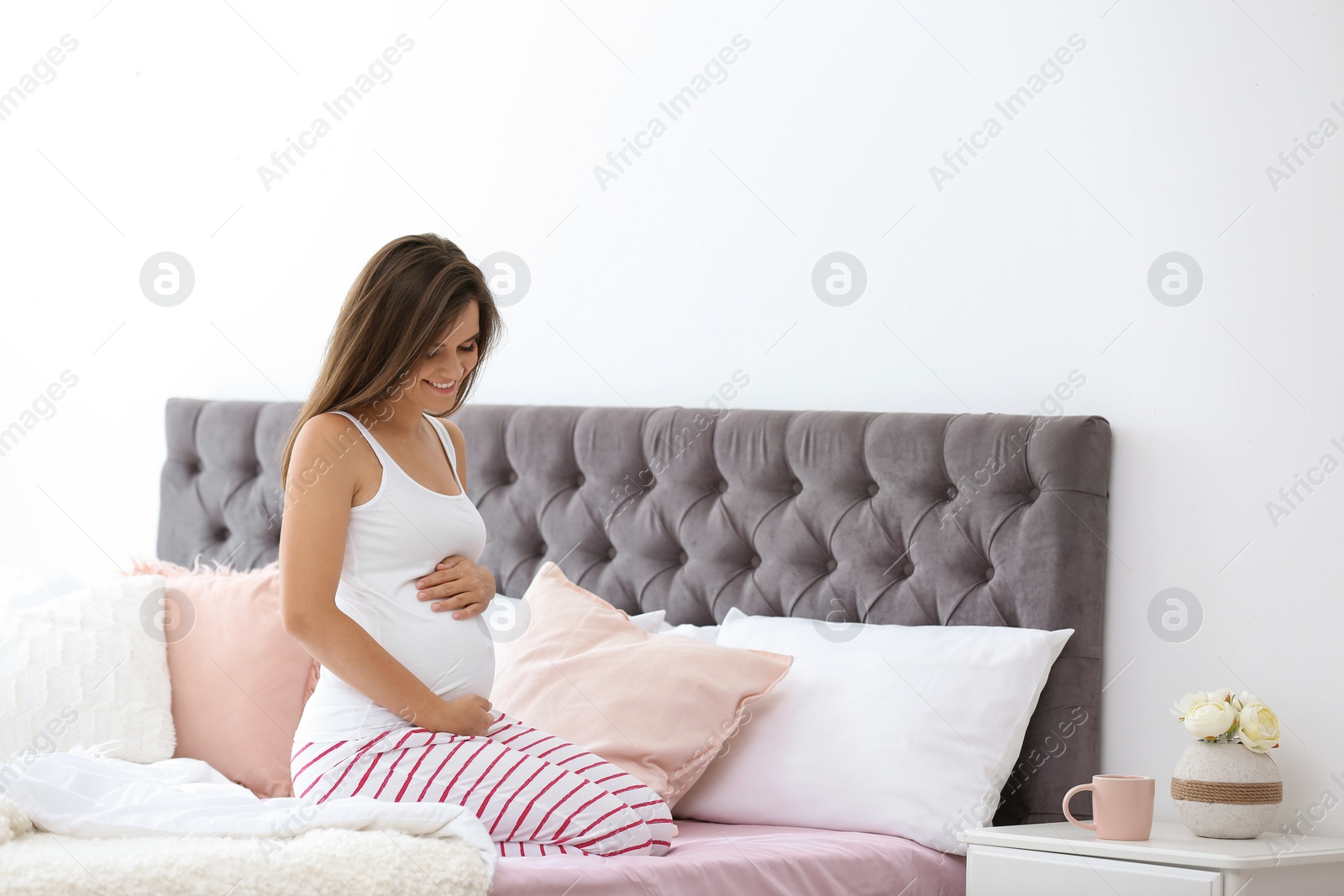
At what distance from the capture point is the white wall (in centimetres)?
197

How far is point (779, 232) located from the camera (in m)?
2.47

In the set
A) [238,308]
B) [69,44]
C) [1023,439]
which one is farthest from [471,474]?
[69,44]

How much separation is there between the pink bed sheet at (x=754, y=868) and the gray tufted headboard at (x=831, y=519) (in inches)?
10.8

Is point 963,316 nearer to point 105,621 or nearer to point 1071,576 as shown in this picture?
point 1071,576

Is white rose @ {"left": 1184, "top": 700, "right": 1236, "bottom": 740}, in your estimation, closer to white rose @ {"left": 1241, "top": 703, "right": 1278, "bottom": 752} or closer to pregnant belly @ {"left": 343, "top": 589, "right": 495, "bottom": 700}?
white rose @ {"left": 1241, "top": 703, "right": 1278, "bottom": 752}

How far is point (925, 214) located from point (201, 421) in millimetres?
1824

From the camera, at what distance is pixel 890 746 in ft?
6.53

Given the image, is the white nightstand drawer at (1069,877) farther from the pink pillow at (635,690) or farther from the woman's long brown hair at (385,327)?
the woman's long brown hair at (385,327)

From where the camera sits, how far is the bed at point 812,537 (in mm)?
1841

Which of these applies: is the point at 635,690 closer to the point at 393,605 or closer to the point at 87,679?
the point at 393,605

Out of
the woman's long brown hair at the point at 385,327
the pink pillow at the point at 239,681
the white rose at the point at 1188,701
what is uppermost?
the white rose at the point at 1188,701

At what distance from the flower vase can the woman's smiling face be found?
1166mm

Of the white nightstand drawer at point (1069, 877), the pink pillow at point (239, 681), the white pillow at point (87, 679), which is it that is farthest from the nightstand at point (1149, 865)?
the white pillow at point (87, 679)

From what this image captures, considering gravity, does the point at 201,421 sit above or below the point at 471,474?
below
